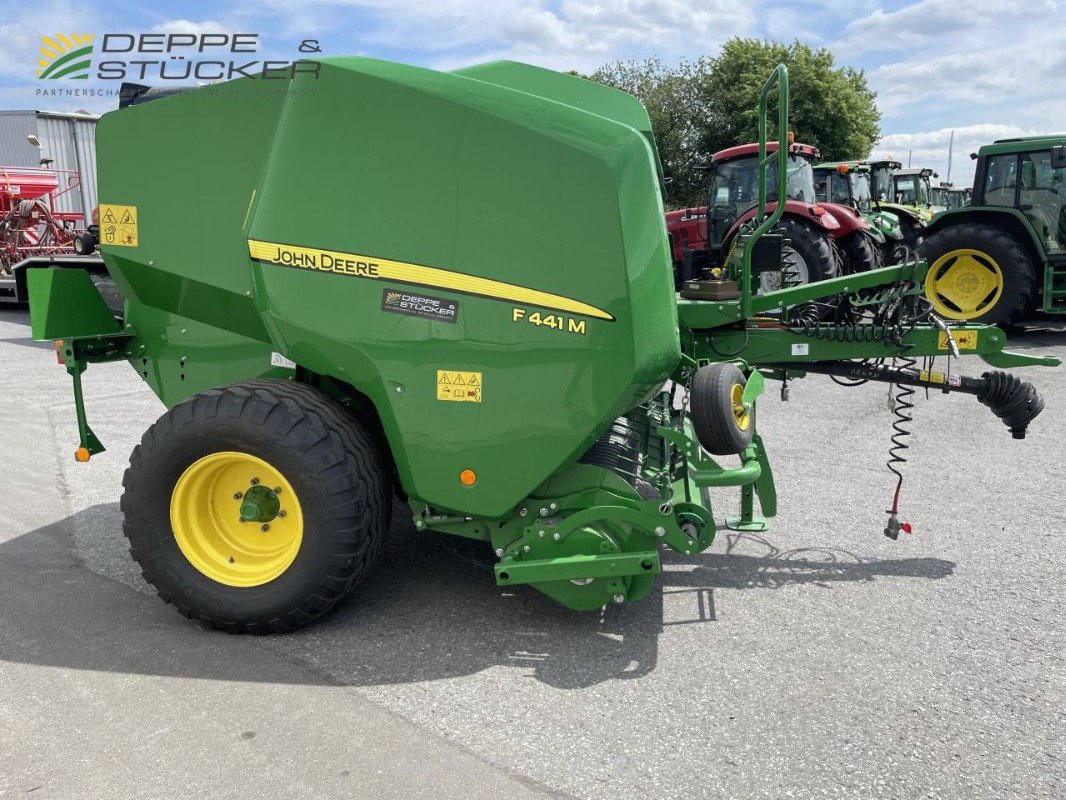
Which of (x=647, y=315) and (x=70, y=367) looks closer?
(x=647, y=315)

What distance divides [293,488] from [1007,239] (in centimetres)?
930

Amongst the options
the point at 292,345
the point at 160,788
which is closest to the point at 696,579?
the point at 292,345

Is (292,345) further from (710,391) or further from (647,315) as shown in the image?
(710,391)

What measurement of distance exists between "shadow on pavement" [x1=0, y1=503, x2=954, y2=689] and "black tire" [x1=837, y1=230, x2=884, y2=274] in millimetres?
7928

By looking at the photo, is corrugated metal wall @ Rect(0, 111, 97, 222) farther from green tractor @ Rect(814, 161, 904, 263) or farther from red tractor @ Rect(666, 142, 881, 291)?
green tractor @ Rect(814, 161, 904, 263)

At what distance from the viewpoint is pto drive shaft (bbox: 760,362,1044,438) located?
12.5 feet

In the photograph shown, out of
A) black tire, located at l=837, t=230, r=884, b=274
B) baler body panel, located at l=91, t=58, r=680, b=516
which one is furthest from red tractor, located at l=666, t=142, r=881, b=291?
→ baler body panel, located at l=91, t=58, r=680, b=516

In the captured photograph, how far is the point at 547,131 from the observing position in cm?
290

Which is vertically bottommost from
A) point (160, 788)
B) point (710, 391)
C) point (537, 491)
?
point (160, 788)

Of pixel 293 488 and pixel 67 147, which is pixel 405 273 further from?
pixel 67 147

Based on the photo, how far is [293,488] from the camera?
120 inches

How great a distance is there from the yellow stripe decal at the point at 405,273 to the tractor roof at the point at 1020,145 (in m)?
9.01

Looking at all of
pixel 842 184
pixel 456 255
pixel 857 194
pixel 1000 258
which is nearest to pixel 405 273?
pixel 456 255

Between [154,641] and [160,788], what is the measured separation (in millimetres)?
880
